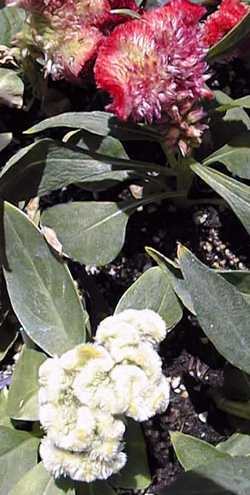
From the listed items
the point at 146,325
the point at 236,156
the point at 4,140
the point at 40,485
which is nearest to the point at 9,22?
the point at 4,140

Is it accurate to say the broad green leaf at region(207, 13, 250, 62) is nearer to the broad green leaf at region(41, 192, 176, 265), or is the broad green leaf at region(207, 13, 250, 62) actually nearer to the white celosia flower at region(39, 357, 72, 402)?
the broad green leaf at region(41, 192, 176, 265)

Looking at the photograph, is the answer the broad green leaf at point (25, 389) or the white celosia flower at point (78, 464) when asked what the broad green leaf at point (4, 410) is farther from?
the white celosia flower at point (78, 464)

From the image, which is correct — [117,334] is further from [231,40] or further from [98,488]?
[231,40]

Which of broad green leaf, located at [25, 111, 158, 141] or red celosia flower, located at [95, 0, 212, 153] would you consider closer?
red celosia flower, located at [95, 0, 212, 153]

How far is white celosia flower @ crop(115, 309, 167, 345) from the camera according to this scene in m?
1.24

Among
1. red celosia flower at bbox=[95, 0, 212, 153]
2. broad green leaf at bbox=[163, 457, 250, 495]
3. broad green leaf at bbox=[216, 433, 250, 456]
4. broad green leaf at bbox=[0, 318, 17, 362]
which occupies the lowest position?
broad green leaf at bbox=[0, 318, 17, 362]

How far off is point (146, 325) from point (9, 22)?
70cm

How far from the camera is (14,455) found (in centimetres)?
142

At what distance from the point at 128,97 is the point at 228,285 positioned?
0.27 metres

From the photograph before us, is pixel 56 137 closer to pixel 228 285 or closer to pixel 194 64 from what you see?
pixel 194 64

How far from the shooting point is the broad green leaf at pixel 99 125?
141 centimetres

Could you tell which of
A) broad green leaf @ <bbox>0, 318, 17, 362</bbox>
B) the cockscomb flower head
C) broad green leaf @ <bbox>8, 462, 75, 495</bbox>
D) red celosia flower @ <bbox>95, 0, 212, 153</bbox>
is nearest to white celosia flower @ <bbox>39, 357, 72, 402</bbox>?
the cockscomb flower head

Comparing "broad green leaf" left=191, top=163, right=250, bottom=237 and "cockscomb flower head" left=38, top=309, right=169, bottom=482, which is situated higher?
"broad green leaf" left=191, top=163, right=250, bottom=237

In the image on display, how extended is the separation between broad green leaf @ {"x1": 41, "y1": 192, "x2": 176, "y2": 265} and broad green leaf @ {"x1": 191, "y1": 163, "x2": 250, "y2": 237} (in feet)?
0.56
